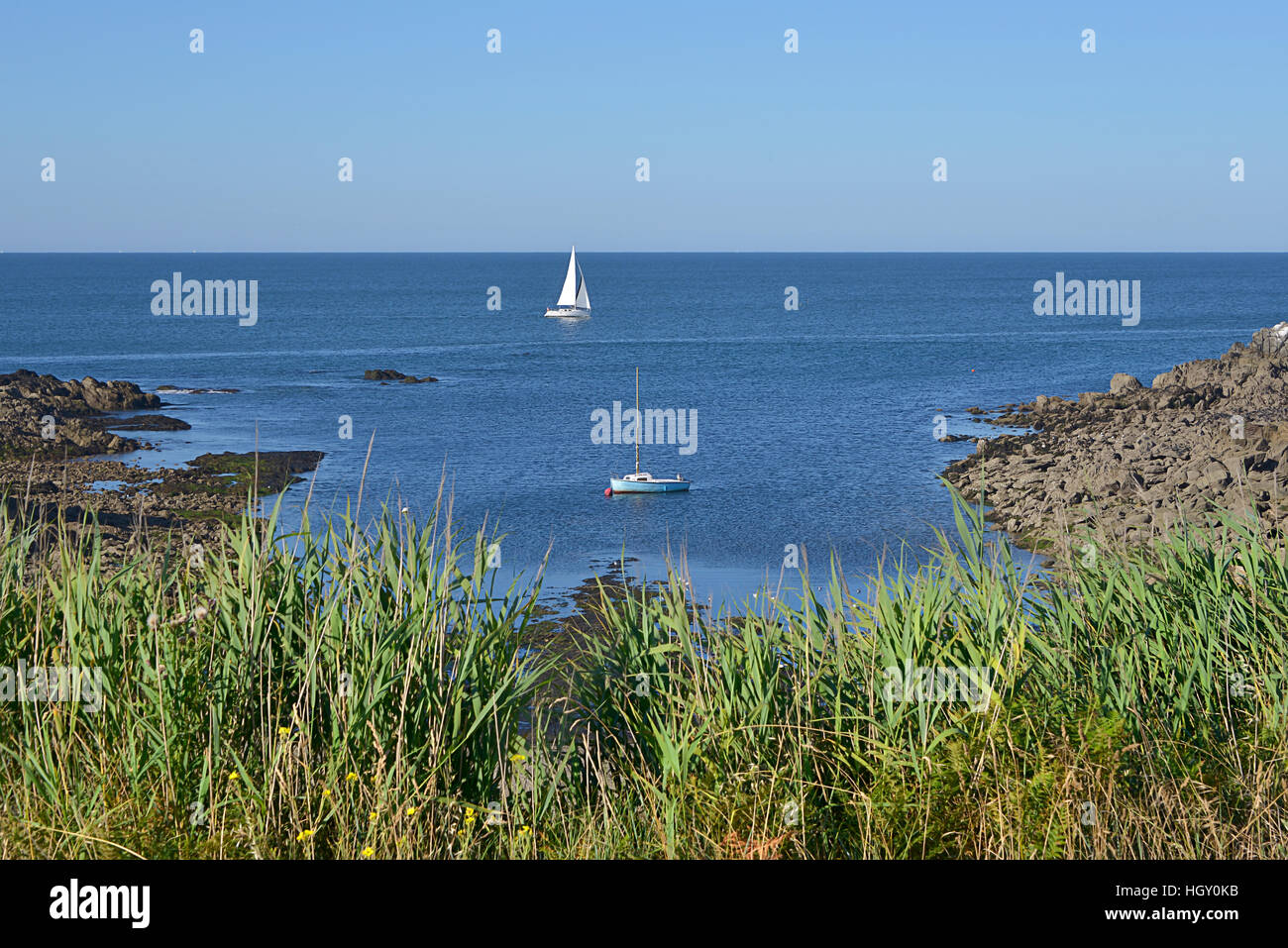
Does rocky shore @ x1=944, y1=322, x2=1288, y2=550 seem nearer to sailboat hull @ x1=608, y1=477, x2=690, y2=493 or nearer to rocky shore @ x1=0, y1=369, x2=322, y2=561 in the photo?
sailboat hull @ x1=608, y1=477, x2=690, y2=493

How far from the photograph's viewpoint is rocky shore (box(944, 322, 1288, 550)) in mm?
26594

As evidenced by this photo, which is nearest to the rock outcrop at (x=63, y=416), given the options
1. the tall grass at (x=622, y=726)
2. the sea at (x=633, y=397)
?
the sea at (x=633, y=397)

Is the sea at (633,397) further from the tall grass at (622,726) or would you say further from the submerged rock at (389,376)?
the submerged rock at (389,376)

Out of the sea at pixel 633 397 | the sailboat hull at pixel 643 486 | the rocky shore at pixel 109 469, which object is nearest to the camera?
the rocky shore at pixel 109 469

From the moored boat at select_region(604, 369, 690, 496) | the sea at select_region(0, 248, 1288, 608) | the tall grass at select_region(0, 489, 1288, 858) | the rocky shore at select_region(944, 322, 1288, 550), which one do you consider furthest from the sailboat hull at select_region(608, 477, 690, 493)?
the tall grass at select_region(0, 489, 1288, 858)

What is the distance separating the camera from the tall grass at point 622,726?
527 cm

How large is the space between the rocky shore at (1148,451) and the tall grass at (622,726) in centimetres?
1168

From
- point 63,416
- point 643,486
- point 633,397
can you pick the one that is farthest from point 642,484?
point 633,397

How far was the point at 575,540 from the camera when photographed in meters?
30.5

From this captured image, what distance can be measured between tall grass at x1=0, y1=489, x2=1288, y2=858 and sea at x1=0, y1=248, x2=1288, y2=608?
877mm

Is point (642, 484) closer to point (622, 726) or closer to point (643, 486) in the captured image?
point (643, 486)

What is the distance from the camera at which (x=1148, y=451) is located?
107 ft

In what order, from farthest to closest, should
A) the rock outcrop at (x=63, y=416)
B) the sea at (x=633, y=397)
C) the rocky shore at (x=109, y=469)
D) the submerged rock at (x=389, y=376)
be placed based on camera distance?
the submerged rock at (x=389, y=376) → the rock outcrop at (x=63, y=416) → the sea at (x=633, y=397) → the rocky shore at (x=109, y=469)

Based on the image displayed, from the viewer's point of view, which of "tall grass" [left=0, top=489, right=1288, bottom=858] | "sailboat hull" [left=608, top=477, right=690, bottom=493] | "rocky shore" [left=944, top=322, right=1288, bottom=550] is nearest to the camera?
"tall grass" [left=0, top=489, right=1288, bottom=858]
